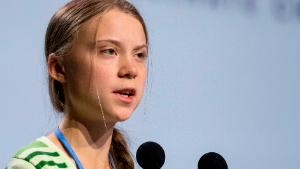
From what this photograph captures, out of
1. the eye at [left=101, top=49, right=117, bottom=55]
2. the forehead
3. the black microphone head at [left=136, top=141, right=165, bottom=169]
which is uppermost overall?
the forehead

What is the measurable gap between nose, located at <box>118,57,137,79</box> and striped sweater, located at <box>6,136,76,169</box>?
13 centimetres

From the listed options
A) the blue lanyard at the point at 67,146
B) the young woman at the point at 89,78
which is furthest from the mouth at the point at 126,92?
the blue lanyard at the point at 67,146

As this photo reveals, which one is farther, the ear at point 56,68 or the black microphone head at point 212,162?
the ear at point 56,68

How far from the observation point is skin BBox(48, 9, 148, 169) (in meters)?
0.83

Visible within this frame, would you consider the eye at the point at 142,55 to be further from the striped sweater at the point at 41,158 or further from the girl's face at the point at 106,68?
the striped sweater at the point at 41,158

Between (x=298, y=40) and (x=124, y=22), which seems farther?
(x=298, y=40)

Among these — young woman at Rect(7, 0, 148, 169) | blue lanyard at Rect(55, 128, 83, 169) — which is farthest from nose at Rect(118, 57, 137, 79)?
blue lanyard at Rect(55, 128, 83, 169)

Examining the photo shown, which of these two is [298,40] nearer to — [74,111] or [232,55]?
[232,55]

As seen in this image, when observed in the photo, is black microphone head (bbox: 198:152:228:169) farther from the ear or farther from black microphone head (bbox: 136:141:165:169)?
the ear

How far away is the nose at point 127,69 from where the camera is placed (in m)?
0.83

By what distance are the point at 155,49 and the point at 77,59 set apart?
20.0 inches

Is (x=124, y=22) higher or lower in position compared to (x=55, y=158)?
higher

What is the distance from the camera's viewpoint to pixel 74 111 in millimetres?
871

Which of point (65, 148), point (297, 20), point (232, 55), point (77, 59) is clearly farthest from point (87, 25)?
point (297, 20)
